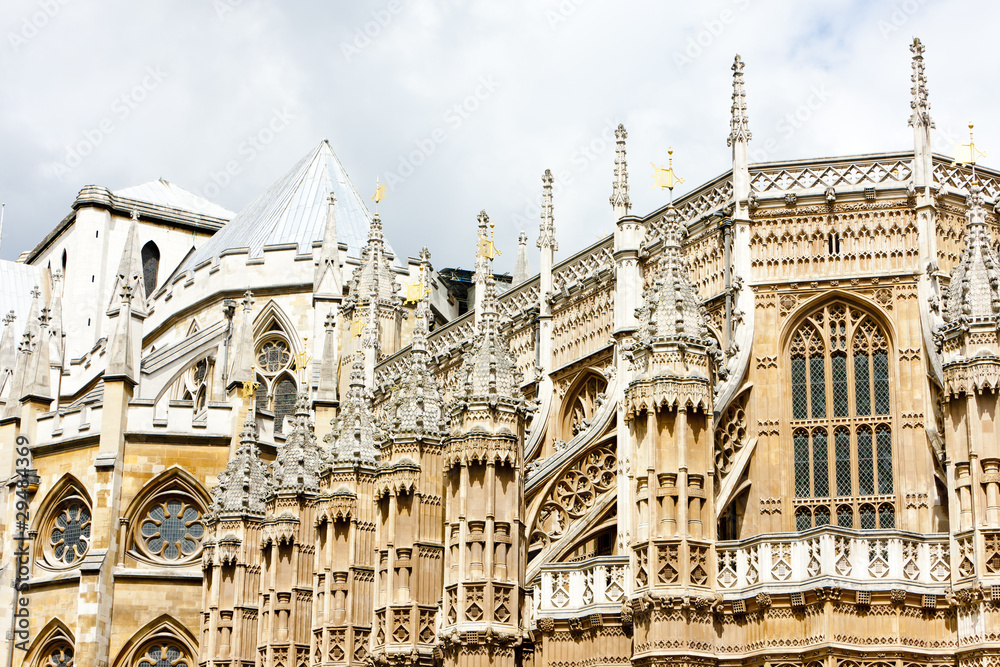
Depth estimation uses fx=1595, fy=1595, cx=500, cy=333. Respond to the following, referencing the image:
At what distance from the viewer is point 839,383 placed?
2689cm

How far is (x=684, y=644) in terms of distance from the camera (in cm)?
2209

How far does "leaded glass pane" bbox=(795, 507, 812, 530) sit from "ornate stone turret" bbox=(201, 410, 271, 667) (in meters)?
14.2

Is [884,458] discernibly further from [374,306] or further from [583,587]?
[374,306]

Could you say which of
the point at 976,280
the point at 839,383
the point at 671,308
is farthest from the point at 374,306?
the point at 976,280

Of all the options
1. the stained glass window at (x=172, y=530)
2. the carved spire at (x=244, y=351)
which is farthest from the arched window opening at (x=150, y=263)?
the stained glass window at (x=172, y=530)

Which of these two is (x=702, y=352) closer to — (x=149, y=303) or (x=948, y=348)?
(x=948, y=348)

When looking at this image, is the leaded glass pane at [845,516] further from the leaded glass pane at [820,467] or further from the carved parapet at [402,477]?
the carved parapet at [402,477]

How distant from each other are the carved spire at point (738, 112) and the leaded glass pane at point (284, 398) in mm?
20667

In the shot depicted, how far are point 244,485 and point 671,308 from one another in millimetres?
16269

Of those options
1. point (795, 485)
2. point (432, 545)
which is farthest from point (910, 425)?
point (432, 545)

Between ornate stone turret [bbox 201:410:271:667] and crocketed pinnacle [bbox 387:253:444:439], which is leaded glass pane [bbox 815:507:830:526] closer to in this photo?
crocketed pinnacle [bbox 387:253:444:439]

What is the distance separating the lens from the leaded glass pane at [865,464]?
2621cm

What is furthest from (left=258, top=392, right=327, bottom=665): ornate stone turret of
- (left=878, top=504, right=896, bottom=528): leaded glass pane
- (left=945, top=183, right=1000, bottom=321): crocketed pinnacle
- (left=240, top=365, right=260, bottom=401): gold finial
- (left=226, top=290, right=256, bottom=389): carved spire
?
(left=945, top=183, right=1000, bottom=321): crocketed pinnacle

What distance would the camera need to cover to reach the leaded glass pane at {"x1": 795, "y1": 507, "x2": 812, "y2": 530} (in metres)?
26.3
